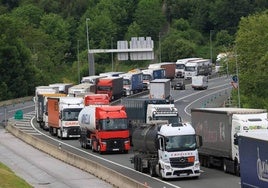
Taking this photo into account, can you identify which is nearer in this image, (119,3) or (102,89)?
(102,89)

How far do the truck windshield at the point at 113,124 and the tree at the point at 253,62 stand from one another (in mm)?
25543

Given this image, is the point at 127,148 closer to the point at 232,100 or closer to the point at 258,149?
the point at 258,149

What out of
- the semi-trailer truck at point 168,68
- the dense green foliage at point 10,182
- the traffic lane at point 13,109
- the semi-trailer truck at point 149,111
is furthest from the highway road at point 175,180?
the semi-trailer truck at point 168,68

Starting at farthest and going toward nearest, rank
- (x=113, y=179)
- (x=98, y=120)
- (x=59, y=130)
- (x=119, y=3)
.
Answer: (x=119, y=3), (x=59, y=130), (x=98, y=120), (x=113, y=179)

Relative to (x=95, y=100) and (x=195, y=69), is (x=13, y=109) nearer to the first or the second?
(x=195, y=69)

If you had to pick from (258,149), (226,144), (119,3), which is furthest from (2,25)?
(258,149)

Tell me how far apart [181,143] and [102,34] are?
140794mm

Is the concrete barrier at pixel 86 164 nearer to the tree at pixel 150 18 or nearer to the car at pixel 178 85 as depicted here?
the car at pixel 178 85

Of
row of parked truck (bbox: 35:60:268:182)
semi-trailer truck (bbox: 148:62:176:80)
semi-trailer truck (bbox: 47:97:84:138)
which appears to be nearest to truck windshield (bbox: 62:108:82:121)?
semi-trailer truck (bbox: 47:97:84:138)

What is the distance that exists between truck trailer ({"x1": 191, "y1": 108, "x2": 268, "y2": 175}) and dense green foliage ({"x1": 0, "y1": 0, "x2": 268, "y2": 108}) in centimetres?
8687

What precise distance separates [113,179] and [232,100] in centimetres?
5489

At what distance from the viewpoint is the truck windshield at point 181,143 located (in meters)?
40.1

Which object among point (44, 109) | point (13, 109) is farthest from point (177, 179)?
point (13, 109)

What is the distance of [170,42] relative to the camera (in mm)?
169875
